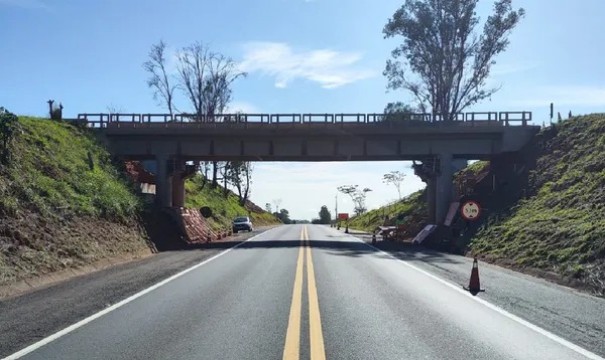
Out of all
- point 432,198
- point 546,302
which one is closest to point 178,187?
point 432,198

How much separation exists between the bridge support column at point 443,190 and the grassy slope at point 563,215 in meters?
5.60

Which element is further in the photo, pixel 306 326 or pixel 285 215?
pixel 285 215

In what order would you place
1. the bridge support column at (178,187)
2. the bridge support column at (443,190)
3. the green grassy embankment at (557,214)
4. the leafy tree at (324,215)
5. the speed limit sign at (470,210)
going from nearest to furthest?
the speed limit sign at (470,210)
the green grassy embankment at (557,214)
the bridge support column at (443,190)
the bridge support column at (178,187)
the leafy tree at (324,215)

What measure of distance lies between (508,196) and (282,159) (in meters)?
14.8

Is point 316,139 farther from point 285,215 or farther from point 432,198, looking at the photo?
point 285,215

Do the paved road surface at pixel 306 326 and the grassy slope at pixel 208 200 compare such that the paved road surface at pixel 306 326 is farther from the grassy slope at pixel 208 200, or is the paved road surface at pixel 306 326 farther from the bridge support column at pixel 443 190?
the grassy slope at pixel 208 200

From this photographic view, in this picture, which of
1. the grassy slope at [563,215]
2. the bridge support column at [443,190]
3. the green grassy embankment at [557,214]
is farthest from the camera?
the bridge support column at [443,190]

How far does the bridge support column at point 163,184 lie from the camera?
39.7 m

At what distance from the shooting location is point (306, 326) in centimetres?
906

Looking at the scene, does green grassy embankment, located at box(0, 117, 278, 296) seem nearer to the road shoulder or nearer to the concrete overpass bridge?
the concrete overpass bridge

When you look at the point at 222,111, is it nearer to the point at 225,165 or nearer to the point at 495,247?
the point at 225,165

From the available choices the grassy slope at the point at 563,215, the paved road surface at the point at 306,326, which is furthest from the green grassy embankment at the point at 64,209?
the grassy slope at the point at 563,215

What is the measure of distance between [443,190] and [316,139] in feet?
28.8

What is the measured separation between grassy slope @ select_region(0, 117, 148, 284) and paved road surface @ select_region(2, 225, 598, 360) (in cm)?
498
